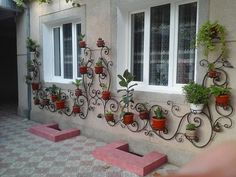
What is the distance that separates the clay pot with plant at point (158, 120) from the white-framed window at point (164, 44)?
1.41 ft

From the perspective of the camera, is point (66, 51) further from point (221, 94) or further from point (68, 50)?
point (221, 94)

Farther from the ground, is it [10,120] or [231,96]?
[231,96]

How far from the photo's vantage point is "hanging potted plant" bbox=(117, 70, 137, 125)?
11.9ft

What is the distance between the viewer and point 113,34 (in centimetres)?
400

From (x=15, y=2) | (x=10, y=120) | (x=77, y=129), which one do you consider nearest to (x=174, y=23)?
(x=77, y=129)

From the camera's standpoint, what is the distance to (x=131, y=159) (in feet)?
10.8

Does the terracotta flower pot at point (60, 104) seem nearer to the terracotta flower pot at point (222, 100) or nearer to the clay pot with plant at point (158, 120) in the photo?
the clay pot with plant at point (158, 120)

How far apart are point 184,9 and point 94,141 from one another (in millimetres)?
2681

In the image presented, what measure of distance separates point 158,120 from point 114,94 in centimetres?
105

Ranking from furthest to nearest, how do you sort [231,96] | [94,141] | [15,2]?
1. [15,2]
2. [94,141]
3. [231,96]

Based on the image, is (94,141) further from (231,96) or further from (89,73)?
(231,96)

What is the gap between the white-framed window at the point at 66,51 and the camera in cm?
496

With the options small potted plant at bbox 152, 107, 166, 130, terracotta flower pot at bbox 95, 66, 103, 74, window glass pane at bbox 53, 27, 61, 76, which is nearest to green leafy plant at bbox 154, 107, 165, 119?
small potted plant at bbox 152, 107, 166, 130

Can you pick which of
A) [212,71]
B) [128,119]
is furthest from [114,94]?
[212,71]
